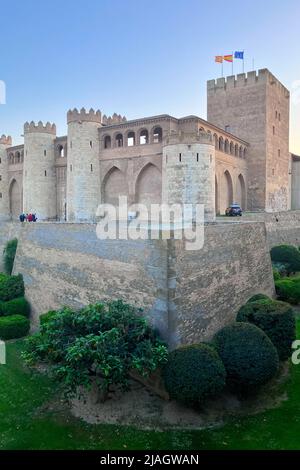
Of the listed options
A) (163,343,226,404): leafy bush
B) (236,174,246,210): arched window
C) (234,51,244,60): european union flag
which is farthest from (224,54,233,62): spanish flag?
(163,343,226,404): leafy bush

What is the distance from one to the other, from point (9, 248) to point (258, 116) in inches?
932

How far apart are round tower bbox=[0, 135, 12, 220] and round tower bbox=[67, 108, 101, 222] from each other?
1176 cm

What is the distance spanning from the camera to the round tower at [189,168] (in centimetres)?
2023

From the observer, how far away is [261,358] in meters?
9.91

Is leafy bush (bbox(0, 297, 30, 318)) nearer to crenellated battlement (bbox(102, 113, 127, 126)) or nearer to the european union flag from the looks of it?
crenellated battlement (bbox(102, 113, 127, 126))

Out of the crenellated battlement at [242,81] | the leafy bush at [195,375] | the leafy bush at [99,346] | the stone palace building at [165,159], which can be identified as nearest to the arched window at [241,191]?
the stone palace building at [165,159]

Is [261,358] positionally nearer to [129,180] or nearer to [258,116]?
[129,180]

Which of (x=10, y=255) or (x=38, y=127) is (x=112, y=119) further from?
(x=10, y=255)

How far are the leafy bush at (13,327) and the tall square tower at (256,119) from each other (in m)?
23.4

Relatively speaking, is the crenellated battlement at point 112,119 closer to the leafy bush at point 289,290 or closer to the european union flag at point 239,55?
the european union flag at point 239,55

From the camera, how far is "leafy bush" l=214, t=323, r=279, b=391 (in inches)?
387

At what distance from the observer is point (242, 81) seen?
1265 inches
